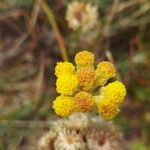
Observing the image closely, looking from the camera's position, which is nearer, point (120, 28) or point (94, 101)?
point (94, 101)

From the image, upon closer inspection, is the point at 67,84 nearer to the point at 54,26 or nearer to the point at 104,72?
the point at 104,72

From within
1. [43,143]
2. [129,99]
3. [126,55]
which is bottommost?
[43,143]

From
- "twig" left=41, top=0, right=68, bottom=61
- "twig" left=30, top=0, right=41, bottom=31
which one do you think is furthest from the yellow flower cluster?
"twig" left=30, top=0, right=41, bottom=31

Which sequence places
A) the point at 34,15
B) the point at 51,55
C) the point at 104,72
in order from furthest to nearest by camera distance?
the point at 51,55, the point at 34,15, the point at 104,72

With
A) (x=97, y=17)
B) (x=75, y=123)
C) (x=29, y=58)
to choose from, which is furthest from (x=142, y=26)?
(x=75, y=123)

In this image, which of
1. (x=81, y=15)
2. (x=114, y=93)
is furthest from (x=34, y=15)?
(x=114, y=93)

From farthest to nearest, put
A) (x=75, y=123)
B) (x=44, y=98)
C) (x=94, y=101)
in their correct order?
(x=44, y=98)
(x=75, y=123)
(x=94, y=101)

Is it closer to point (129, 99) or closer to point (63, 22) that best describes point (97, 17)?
point (63, 22)
